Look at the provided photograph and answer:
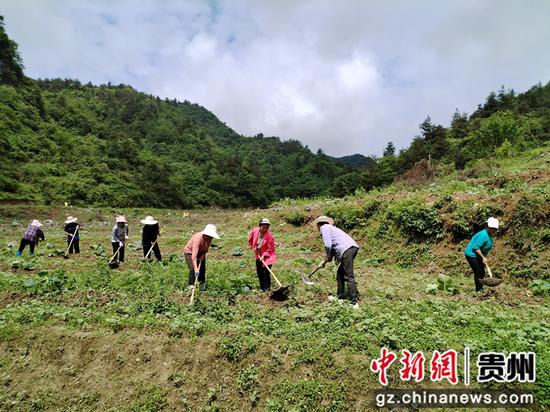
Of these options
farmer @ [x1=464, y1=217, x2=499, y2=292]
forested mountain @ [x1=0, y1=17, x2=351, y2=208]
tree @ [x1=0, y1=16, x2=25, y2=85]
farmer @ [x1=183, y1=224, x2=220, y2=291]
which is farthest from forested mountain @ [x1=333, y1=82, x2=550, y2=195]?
tree @ [x1=0, y1=16, x2=25, y2=85]

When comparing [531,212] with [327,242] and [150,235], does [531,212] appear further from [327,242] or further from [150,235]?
[150,235]

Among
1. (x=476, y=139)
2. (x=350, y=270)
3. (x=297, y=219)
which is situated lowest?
(x=350, y=270)

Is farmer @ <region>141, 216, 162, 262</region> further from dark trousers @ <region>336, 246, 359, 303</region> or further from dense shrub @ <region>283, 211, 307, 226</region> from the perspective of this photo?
dense shrub @ <region>283, 211, 307, 226</region>

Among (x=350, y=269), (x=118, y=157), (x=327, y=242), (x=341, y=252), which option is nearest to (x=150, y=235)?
(x=327, y=242)

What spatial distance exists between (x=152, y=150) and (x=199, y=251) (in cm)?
9053

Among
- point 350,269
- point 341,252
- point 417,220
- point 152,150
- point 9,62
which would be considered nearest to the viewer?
point 350,269

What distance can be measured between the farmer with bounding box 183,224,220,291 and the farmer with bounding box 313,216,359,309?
2417 millimetres

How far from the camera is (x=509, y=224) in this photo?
1158 cm

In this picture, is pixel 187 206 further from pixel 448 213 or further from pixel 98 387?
pixel 98 387

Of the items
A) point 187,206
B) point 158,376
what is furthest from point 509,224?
point 187,206

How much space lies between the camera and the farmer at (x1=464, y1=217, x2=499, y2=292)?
8.66 metres

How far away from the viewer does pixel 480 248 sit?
880 centimetres

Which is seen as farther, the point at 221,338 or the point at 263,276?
the point at 263,276

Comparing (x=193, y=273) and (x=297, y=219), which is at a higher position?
(x=297, y=219)
